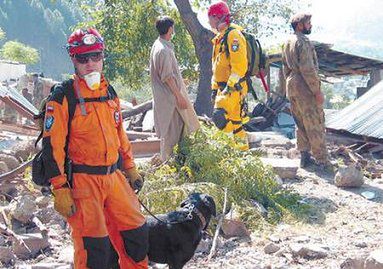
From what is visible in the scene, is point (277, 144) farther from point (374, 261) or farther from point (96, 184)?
point (96, 184)

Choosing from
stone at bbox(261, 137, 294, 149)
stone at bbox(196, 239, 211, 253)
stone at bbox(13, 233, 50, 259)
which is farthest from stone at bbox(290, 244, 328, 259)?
stone at bbox(261, 137, 294, 149)

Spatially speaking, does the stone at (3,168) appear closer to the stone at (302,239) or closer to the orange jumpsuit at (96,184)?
the orange jumpsuit at (96,184)

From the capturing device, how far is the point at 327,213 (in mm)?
5852

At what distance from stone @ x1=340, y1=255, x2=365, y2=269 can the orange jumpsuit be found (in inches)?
58.8

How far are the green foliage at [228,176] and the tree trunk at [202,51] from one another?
5.86 meters

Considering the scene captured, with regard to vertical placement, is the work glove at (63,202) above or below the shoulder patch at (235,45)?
below

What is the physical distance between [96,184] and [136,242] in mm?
474

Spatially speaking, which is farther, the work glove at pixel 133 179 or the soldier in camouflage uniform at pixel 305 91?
the soldier in camouflage uniform at pixel 305 91

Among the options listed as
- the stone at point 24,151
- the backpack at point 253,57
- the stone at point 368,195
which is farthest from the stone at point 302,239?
the stone at point 24,151

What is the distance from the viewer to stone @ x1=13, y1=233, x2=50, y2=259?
4758mm

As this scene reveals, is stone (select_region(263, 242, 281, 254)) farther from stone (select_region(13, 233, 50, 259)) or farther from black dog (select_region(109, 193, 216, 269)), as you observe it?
stone (select_region(13, 233, 50, 259))

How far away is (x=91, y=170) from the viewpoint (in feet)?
11.8

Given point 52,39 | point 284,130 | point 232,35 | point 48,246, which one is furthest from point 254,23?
point 52,39

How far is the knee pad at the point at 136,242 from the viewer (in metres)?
3.69
